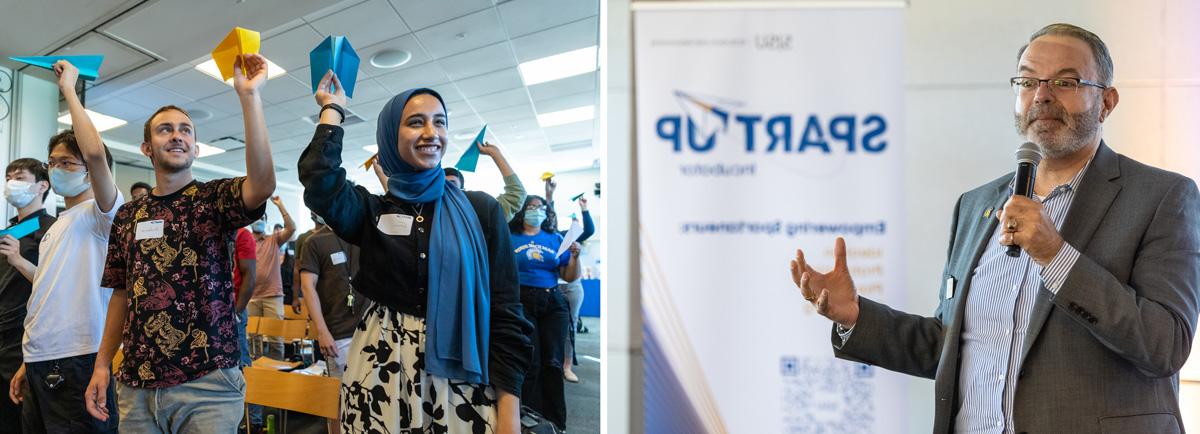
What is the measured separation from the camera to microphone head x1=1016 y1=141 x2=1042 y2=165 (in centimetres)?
124

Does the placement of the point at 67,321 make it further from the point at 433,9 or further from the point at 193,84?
the point at 193,84

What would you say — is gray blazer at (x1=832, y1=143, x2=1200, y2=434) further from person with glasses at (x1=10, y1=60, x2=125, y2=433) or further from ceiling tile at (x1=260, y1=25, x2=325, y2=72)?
ceiling tile at (x1=260, y1=25, x2=325, y2=72)

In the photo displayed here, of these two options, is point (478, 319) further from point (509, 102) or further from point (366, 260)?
point (509, 102)

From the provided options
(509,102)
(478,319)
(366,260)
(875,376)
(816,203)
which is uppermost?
(509,102)

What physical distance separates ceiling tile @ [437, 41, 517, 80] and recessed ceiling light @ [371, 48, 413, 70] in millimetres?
353

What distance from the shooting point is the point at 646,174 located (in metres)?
2.13

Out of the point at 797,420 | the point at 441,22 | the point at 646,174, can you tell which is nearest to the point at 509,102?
the point at 441,22

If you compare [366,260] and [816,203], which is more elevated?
[816,203]

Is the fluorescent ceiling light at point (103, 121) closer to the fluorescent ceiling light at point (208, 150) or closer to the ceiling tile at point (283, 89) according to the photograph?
the fluorescent ceiling light at point (208, 150)

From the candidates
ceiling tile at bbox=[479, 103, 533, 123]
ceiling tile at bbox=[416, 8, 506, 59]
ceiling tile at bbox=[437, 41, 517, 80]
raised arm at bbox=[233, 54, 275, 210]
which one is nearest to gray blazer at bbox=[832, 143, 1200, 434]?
raised arm at bbox=[233, 54, 275, 210]

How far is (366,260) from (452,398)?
39 cm

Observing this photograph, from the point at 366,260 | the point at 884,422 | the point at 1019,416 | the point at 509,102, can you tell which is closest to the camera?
the point at 1019,416

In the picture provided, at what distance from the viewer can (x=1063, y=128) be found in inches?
51.0

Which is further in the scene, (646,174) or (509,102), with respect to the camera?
(509,102)
